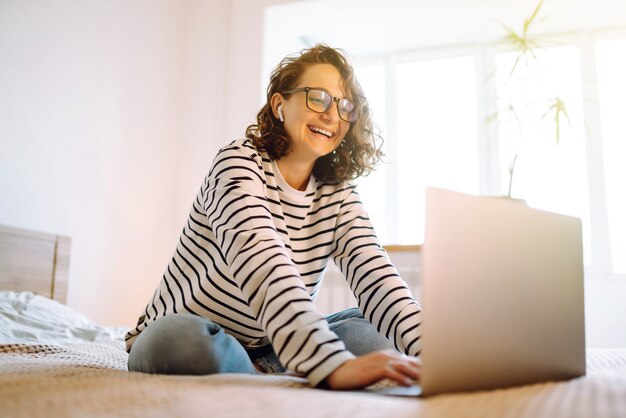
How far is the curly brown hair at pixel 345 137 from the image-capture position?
1.19 m

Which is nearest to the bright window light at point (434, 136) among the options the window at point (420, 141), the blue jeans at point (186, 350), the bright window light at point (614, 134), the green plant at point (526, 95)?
the window at point (420, 141)

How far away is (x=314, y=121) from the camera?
3.81ft

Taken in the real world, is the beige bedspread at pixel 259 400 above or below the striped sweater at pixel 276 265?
below

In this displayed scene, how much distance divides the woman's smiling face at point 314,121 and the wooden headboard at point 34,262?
1.22 m

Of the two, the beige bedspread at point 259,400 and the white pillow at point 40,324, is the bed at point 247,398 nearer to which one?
the beige bedspread at point 259,400

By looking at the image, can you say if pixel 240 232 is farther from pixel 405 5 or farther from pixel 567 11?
pixel 567 11

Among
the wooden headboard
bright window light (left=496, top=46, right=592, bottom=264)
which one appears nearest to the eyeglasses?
the wooden headboard

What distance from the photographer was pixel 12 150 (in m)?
1.97

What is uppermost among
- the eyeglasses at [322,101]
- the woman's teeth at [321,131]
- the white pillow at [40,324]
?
the eyeglasses at [322,101]

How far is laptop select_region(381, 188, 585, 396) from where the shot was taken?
59 centimetres

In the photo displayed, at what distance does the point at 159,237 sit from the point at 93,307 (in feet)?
1.99

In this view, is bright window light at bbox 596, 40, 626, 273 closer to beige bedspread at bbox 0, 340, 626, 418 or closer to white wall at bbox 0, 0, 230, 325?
white wall at bbox 0, 0, 230, 325

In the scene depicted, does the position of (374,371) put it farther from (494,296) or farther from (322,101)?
(322,101)

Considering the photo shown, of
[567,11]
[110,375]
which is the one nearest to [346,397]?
[110,375]
